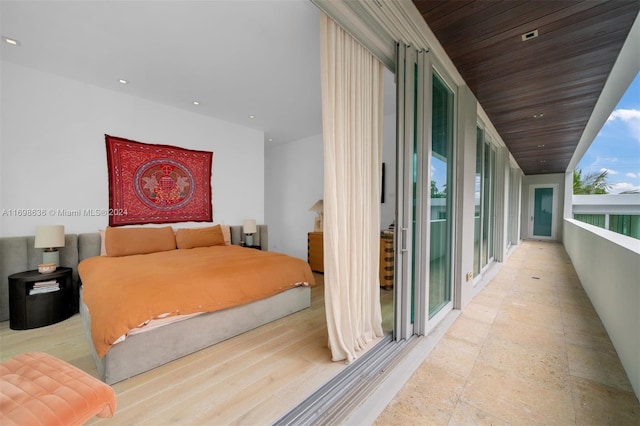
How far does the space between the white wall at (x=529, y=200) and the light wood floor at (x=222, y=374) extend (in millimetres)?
10742

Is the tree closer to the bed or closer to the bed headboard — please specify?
the bed

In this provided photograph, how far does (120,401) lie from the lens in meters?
1.56

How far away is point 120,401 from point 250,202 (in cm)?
380

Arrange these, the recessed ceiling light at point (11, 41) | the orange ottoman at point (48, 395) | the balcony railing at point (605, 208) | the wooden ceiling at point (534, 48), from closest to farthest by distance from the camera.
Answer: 1. the orange ottoman at point (48, 395)
2. the wooden ceiling at point (534, 48)
3. the recessed ceiling light at point (11, 41)
4. the balcony railing at point (605, 208)

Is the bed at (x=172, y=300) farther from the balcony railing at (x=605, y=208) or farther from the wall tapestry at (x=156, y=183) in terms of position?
the balcony railing at (x=605, y=208)

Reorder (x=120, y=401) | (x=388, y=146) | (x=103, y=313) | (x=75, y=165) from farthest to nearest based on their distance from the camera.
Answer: (x=388, y=146), (x=75, y=165), (x=103, y=313), (x=120, y=401)

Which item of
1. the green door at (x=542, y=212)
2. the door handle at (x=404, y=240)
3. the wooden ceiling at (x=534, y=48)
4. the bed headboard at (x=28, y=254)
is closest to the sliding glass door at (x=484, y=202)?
the wooden ceiling at (x=534, y=48)

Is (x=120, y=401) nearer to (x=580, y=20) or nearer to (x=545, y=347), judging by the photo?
(x=545, y=347)

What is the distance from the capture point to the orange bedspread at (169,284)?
5.76ft

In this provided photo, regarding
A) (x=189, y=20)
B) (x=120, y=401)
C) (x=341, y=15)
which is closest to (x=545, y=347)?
(x=341, y=15)

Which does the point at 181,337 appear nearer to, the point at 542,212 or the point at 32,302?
the point at 32,302

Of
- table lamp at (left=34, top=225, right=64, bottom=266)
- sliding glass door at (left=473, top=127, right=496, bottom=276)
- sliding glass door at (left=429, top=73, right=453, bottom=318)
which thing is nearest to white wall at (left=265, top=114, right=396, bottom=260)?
sliding glass door at (left=473, top=127, right=496, bottom=276)

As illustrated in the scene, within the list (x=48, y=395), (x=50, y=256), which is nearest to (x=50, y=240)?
(x=50, y=256)

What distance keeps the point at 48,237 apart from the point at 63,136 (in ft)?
4.15
